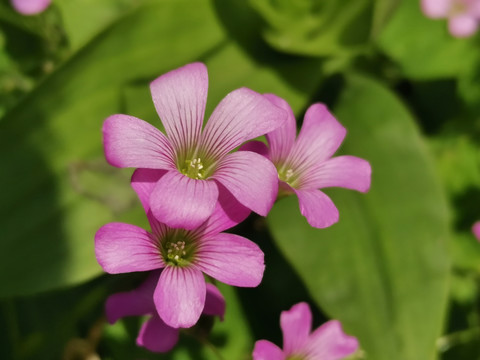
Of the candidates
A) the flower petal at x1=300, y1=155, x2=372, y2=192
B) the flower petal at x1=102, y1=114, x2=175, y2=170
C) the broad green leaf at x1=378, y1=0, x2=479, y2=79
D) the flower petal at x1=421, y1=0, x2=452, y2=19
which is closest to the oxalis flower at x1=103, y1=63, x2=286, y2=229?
the flower petal at x1=102, y1=114, x2=175, y2=170

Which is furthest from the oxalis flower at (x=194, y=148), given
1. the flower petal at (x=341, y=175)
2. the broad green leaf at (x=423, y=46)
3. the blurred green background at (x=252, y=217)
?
the broad green leaf at (x=423, y=46)

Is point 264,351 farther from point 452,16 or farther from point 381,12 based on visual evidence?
point 452,16

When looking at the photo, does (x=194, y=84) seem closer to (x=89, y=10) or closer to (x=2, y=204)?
(x=2, y=204)

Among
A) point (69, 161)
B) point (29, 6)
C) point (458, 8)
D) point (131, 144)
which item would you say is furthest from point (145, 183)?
point (458, 8)

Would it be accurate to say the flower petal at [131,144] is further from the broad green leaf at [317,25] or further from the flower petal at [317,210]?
the broad green leaf at [317,25]

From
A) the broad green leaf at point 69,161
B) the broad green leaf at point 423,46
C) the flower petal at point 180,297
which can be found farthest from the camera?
the broad green leaf at point 423,46
